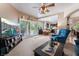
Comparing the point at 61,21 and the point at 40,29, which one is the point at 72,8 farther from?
the point at 40,29

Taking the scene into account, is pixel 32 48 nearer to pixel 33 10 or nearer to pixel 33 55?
pixel 33 55

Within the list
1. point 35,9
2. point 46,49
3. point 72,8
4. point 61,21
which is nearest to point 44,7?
point 35,9

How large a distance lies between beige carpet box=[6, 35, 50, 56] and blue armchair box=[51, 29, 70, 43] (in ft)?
0.49

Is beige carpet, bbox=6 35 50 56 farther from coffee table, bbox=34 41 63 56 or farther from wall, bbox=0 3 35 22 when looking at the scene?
wall, bbox=0 3 35 22

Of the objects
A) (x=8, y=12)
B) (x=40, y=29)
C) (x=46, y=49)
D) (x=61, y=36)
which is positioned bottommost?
(x=46, y=49)

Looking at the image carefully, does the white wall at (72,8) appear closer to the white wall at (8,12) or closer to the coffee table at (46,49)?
the coffee table at (46,49)

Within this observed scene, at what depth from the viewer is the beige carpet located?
2641 mm

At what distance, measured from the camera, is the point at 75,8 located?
2.62m

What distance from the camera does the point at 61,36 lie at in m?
2.69

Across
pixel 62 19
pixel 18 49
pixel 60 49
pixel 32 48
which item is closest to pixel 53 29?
pixel 62 19

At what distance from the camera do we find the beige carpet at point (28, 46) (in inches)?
104

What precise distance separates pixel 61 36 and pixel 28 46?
76 centimetres

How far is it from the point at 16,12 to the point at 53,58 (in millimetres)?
1285

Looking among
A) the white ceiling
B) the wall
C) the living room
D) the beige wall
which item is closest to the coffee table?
the living room
